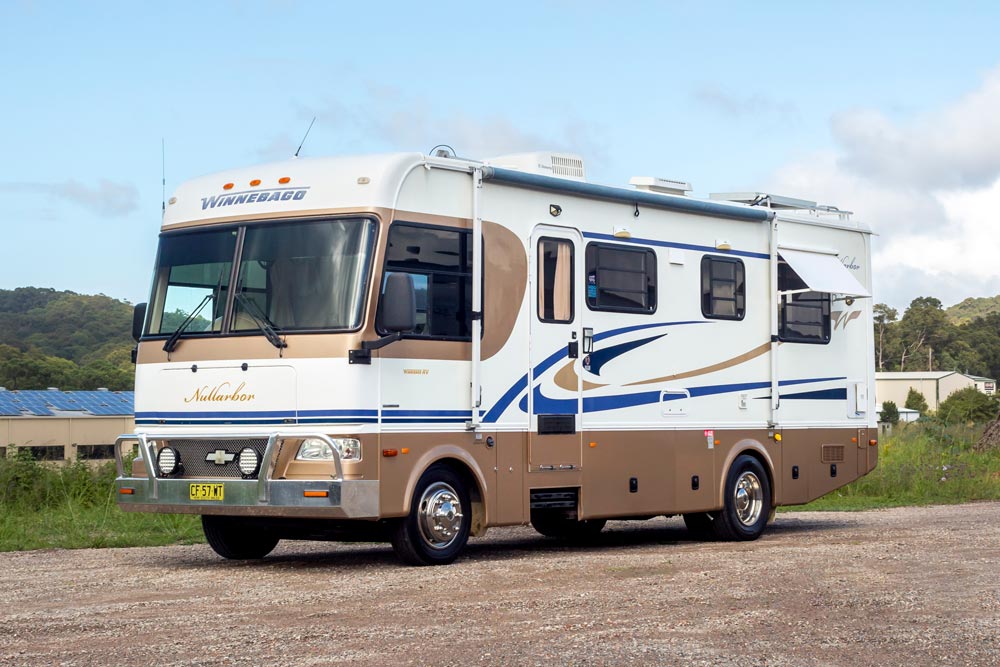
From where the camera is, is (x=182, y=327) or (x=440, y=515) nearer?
(x=440, y=515)

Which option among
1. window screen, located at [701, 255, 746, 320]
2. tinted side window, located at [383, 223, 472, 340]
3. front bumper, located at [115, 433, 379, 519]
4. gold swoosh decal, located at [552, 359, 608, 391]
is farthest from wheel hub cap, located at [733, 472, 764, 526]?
front bumper, located at [115, 433, 379, 519]

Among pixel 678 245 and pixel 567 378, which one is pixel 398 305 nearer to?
pixel 567 378

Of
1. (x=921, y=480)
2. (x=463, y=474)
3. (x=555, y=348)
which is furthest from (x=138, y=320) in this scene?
(x=921, y=480)

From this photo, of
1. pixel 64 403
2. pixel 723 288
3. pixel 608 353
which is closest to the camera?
pixel 608 353

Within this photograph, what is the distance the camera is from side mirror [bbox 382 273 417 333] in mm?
10695

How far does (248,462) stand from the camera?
36.0 ft

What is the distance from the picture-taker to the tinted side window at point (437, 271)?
36.7ft

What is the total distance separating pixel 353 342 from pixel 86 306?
61.1 meters

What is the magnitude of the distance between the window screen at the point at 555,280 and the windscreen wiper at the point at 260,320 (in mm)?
2439

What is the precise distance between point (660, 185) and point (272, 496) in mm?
5327

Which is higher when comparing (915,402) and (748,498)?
(915,402)

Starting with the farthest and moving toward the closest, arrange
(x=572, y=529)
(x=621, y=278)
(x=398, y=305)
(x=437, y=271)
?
1. (x=572, y=529)
2. (x=621, y=278)
3. (x=437, y=271)
4. (x=398, y=305)

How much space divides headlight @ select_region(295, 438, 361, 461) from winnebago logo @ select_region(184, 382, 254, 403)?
627 millimetres

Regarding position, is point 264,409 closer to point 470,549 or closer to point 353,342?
point 353,342
